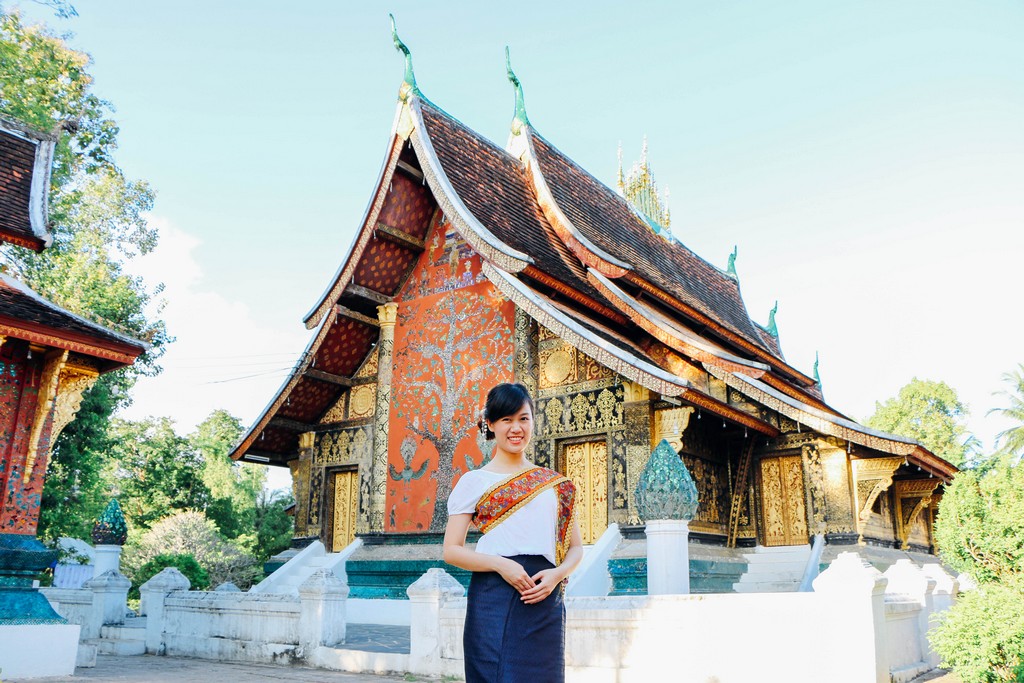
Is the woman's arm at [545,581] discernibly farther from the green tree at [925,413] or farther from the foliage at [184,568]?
the green tree at [925,413]

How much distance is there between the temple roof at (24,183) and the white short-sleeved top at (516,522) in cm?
729

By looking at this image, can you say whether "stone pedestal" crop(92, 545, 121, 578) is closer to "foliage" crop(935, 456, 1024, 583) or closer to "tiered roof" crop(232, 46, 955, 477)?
"tiered roof" crop(232, 46, 955, 477)

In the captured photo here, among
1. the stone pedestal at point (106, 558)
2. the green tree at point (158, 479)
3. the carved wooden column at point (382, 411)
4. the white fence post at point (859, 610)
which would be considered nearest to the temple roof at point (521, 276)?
the carved wooden column at point (382, 411)

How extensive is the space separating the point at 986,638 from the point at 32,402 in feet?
25.4

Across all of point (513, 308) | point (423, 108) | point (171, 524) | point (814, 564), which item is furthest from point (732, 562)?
point (171, 524)

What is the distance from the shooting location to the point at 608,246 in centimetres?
1172

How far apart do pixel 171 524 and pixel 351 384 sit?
8.52 m

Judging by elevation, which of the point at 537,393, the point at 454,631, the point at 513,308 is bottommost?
the point at 454,631

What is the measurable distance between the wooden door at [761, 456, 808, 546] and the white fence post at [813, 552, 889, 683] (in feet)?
16.3

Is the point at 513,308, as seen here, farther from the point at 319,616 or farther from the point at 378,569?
the point at 319,616

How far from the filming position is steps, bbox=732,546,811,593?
947cm

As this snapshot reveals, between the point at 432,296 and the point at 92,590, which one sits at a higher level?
the point at 432,296

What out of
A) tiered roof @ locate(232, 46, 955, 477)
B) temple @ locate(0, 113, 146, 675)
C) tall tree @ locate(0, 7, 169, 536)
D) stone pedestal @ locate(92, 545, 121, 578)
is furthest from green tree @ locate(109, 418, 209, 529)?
temple @ locate(0, 113, 146, 675)

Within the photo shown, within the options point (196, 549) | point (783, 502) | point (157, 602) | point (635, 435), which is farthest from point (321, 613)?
point (196, 549)
